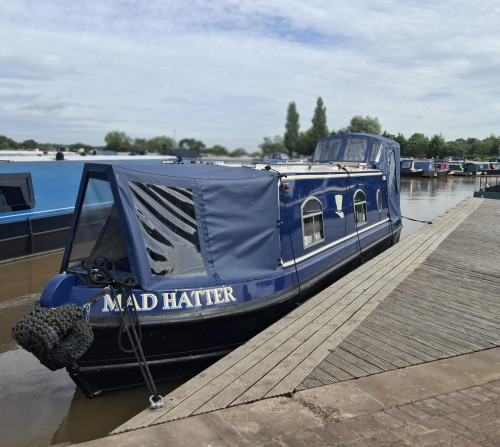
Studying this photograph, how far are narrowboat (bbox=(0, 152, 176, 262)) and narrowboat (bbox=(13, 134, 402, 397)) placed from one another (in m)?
7.53

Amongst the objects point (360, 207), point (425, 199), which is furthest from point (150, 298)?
point (425, 199)

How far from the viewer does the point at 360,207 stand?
32.1ft

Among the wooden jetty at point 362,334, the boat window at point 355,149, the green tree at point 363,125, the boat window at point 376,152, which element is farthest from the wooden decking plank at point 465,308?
the green tree at point 363,125

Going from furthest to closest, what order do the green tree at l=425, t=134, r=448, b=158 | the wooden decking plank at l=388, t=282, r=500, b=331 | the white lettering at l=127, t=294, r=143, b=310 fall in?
the green tree at l=425, t=134, r=448, b=158 → the wooden decking plank at l=388, t=282, r=500, b=331 → the white lettering at l=127, t=294, r=143, b=310

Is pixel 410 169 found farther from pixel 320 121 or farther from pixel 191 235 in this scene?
pixel 320 121

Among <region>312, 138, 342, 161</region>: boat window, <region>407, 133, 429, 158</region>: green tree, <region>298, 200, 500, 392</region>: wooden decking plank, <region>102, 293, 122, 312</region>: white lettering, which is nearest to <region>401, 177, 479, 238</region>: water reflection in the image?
<region>407, 133, 429, 158</region>: green tree

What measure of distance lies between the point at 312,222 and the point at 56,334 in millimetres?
4236

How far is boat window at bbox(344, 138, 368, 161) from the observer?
11688 mm

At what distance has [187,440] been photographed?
3279 millimetres

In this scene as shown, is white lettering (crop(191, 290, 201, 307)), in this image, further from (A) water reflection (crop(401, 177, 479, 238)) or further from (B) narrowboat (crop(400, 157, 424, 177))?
(B) narrowboat (crop(400, 157, 424, 177))

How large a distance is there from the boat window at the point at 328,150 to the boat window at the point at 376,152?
861 millimetres

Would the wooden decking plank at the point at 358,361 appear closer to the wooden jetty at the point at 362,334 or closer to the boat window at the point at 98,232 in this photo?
the wooden jetty at the point at 362,334

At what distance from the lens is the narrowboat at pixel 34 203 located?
1189 cm

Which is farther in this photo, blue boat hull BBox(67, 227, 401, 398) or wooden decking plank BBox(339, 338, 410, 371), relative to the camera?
blue boat hull BBox(67, 227, 401, 398)
